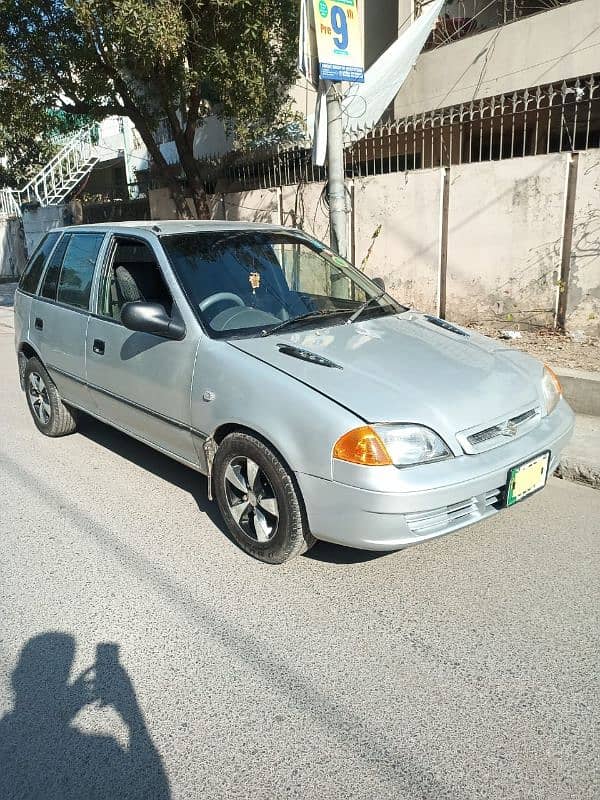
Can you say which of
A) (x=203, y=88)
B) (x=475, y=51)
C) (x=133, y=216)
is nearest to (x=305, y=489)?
(x=203, y=88)

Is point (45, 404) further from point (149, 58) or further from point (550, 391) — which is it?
point (149, 58)

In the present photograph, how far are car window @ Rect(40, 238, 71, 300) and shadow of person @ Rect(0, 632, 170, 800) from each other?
10.3 ft

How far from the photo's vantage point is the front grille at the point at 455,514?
2.88 meters

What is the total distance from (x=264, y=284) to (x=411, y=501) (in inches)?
73.1

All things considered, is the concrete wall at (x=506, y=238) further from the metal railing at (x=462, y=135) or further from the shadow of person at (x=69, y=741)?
the shadow of person at (x=69, y=741)

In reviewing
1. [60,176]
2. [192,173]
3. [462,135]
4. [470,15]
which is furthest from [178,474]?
[60,176]

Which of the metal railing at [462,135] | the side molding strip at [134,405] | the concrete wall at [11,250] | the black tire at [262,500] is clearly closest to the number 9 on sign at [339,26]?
the metal railing at [462,135]

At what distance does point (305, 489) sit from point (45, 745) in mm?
1442

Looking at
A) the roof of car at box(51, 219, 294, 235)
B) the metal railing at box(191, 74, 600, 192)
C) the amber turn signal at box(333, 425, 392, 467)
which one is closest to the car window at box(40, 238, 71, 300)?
the roof of car at box(51, 219, 294, 235)

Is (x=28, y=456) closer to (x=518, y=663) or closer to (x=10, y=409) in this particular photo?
(x=10, y=409)

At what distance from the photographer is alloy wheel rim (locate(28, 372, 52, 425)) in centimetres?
546

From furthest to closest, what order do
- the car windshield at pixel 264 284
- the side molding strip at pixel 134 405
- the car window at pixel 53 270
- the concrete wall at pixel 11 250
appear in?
the concrete wall at pixel 11 250, the car window at pixel 53 270, the car windshield at pixel 264 284, the side molding strip at pixel 134 405

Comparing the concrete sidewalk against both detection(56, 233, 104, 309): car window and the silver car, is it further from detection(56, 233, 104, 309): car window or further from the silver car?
detection(56, 233, 104, 309): car window

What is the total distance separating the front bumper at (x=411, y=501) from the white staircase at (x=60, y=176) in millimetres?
20122
